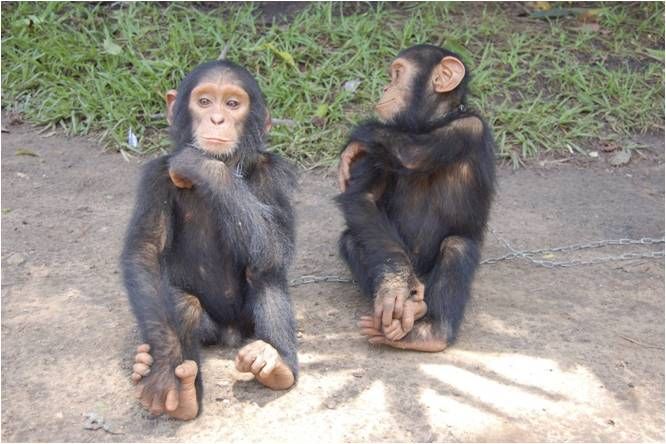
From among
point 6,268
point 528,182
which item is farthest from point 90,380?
point 528,182

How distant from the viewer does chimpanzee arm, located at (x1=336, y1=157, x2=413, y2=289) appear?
4.74 m

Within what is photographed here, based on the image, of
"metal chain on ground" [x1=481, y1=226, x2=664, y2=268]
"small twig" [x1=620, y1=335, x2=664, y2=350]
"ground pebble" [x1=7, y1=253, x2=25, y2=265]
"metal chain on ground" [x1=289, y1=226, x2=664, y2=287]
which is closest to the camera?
"small twig" [x1=620, y1=335, x2=664, y2=350]

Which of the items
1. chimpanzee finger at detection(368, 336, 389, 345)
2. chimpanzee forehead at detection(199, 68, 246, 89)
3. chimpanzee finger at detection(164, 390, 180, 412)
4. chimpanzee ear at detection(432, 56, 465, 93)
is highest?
chimpanzee ear at detection(432, 56, 465, 93)

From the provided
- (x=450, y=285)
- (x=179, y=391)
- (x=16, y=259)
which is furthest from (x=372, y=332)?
(x=16, y=259)

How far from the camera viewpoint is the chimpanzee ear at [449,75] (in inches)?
197

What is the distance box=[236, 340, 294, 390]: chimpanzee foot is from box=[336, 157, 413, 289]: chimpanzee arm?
92 centimetres

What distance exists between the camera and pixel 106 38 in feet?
27.0

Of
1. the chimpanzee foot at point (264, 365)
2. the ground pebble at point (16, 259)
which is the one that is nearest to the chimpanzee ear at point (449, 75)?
the chimpanzee foot at point (264, 365)

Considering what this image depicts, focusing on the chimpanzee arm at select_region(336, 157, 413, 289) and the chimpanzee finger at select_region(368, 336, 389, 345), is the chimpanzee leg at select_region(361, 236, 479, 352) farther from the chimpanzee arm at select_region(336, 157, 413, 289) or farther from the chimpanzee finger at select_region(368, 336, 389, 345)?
the chimpanzee arm at select_region(336, 157, 413, 289)

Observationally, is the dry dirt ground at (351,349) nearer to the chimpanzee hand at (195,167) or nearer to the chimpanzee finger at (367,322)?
the chimpanzee finger at (367,322)

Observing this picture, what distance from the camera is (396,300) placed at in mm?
4543

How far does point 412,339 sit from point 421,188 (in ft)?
2.99

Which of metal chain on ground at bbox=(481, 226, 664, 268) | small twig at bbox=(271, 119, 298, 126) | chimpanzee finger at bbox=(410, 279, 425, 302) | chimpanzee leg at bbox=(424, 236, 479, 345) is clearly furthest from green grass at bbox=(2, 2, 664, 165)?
chimpanzee finger at bbox=(410, 279, 425, 302)

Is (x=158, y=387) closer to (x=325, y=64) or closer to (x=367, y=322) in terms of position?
(x=367, y=322)
